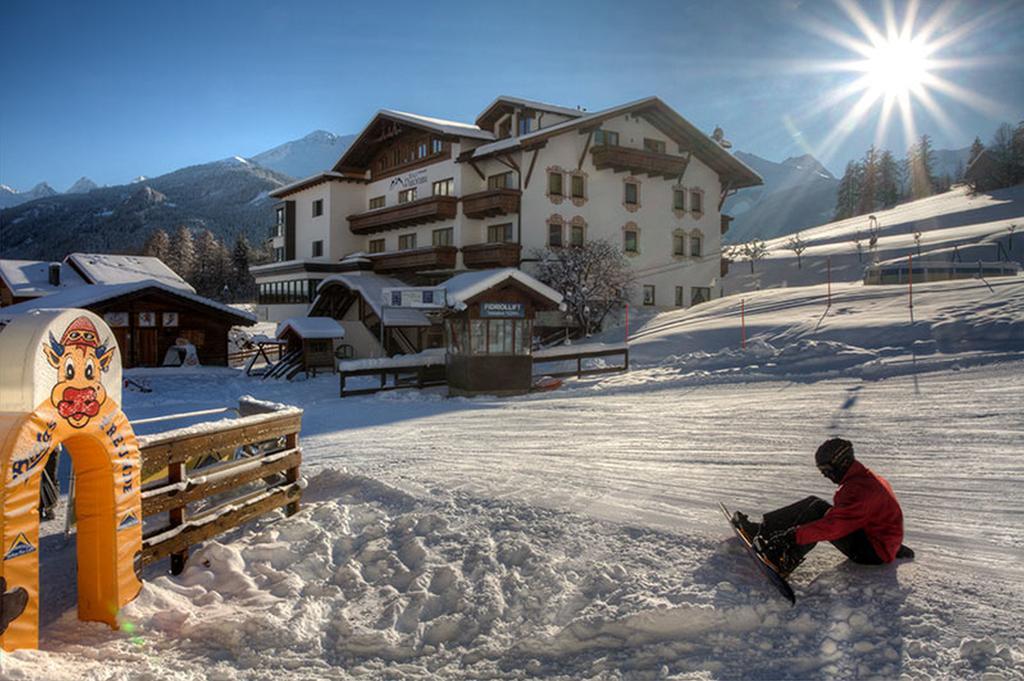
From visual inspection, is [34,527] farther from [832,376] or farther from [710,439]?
[832,376]

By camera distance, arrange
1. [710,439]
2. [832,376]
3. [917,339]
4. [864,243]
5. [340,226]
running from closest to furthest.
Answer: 1. [710,439]
2. [832,376]
3. [917,339]
4. [340,226]
5. [864,243]

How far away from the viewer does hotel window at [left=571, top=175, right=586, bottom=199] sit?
3519 cm

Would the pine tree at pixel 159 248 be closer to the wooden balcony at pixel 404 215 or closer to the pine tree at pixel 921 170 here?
the wooden balcony at pixel 404 215

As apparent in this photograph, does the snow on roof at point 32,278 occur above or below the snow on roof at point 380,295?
above

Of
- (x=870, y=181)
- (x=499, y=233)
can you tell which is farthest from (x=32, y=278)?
(x=870, y=181)

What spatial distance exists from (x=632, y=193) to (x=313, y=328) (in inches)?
773

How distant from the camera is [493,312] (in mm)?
19375

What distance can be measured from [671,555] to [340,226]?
1587 inches

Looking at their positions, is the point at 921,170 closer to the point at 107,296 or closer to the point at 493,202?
the point at 493,202

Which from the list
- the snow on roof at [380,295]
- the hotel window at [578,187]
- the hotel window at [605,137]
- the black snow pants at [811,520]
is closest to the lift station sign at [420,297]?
the snow on roof at [380,295]

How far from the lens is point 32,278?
129 feet

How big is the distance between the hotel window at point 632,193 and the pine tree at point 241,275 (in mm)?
65823

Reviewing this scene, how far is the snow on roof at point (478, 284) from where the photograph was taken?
1883 centimetres

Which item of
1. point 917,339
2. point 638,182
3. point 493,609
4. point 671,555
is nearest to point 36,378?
point 493,609
